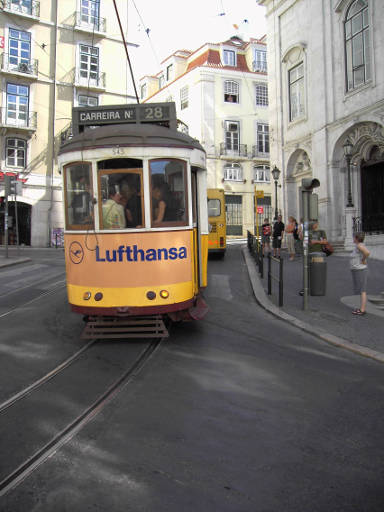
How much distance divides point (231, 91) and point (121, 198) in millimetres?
36559

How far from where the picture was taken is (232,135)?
1578 inches

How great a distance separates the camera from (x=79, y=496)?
2.66 m

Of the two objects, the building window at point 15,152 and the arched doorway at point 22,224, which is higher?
the building window at point 15,152

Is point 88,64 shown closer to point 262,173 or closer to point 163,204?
point 262,173

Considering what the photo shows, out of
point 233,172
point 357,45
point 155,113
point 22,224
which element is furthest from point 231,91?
point 155,113

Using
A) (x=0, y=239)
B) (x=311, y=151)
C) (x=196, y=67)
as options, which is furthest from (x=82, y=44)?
(x=311, y=151)

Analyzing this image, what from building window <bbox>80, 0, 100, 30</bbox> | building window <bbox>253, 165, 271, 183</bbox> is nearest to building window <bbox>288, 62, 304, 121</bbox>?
building window <bbox>80, 0, 100, 30</bbox>

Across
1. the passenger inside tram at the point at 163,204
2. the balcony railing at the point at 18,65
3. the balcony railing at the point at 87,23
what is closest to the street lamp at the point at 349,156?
the passenger inside tram at the point at 163,204

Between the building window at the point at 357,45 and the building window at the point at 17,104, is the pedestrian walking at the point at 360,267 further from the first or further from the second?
the building window at the point at 17,104

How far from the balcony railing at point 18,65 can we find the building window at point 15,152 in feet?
13.9

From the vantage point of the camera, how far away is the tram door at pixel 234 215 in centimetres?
4041

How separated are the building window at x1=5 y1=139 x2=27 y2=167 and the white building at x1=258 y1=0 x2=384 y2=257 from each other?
53.1ft

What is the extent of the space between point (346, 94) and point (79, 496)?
20.3 meters

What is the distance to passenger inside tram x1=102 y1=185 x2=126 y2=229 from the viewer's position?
6180 millimetres
